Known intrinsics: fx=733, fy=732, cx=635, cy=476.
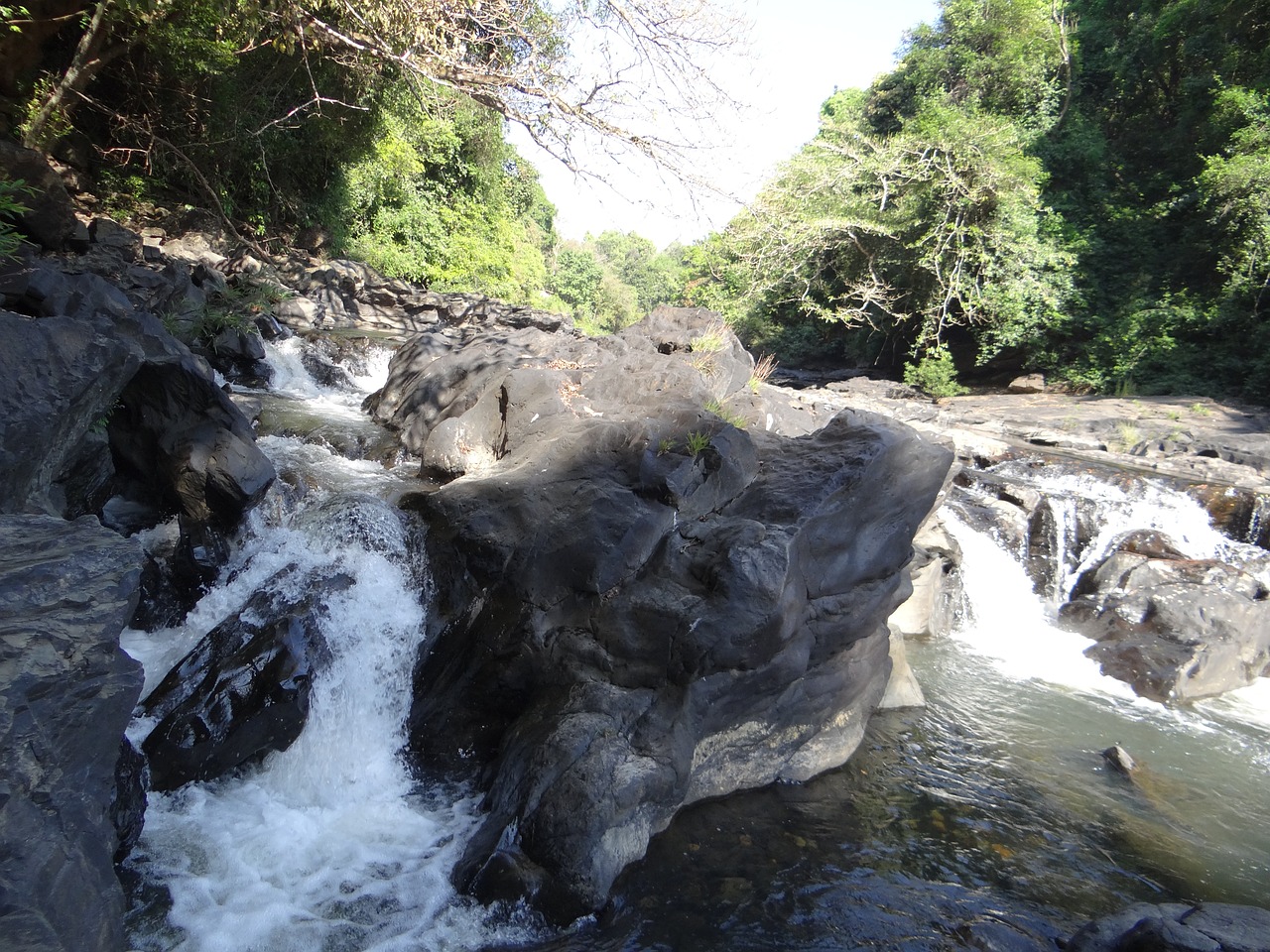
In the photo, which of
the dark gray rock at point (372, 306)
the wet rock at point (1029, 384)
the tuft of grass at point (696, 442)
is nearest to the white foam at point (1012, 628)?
the tuft of grass at point (696, 442)

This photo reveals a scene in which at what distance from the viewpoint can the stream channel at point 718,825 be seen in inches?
143

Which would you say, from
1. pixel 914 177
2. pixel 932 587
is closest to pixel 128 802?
pixel 932 587

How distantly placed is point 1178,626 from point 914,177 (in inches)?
453

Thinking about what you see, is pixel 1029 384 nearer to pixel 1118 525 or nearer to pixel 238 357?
pixel 1118 525

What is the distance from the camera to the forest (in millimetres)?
11484

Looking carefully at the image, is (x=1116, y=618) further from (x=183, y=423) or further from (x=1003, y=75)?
(x=1003, y=75)

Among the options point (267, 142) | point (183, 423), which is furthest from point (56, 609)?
point (267, 142)

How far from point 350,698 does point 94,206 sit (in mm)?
11741

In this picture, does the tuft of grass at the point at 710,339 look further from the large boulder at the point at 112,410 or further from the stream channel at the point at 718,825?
the large boulder at the point at 112,410

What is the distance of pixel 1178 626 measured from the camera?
7457 mm

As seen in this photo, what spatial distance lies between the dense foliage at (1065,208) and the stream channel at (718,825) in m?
10.3

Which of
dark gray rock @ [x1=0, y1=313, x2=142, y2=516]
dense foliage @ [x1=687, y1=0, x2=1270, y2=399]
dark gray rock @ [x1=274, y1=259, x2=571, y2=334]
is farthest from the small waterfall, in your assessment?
dark gray rock @ [x1=274, y1=259, x2=571, y2=334]

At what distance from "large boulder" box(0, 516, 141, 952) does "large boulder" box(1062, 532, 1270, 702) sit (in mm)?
8286

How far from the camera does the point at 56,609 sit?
2564 millimetres
